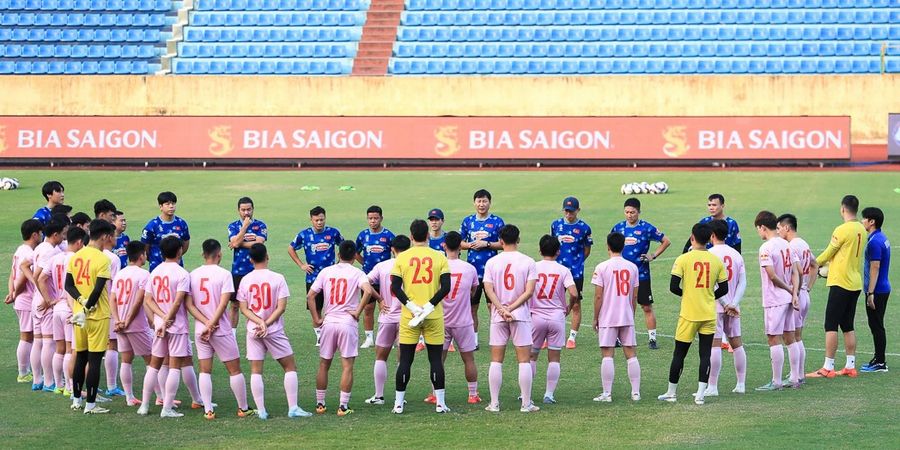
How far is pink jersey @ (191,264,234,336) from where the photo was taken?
1249cm

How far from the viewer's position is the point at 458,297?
1336 centimetres

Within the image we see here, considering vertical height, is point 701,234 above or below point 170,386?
above

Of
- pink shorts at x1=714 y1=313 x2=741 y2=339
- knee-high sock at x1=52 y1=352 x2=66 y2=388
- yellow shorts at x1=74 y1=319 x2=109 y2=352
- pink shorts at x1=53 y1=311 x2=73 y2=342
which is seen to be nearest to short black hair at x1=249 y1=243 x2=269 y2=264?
yellow shorts at x1=74 y1=319 x2=109 y2=352

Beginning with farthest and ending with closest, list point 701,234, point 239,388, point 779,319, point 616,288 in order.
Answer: point 779,319 < point 616,288 < point 701,234 < point 239,388

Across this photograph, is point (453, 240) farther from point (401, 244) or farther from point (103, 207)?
point (103, 207)

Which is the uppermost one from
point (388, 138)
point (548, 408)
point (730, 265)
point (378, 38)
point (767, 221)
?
point (378, 38)

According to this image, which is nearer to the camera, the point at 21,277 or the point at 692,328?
the point at 692,328

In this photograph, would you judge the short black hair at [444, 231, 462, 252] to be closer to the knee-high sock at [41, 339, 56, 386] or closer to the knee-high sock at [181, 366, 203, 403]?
the knee-high sock at [181, 366, 203, 403]

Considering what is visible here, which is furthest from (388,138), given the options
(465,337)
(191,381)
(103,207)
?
(191,381)

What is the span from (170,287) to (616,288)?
15.3 ft

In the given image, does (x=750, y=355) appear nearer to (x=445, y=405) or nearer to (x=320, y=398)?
(x=445, y=405)

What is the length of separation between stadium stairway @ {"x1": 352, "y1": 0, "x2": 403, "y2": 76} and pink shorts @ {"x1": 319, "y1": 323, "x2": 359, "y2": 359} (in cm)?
3613

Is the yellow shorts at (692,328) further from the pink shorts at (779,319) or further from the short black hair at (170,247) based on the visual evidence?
the short black hair at (170,247)

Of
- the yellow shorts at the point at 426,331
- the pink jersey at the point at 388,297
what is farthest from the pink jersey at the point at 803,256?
the pink jersey at the point at 388,297
